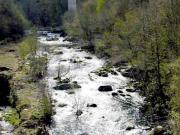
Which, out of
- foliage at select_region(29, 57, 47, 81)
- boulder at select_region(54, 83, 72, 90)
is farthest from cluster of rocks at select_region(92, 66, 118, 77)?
foliage at select_region(29, 57, 47, 81)

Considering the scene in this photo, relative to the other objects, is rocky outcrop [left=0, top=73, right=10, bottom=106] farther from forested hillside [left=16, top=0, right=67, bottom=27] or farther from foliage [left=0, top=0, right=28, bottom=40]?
forested hillside [left=16, top=0, right=67, bottom=27]

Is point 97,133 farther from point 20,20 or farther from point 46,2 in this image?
point 46,2

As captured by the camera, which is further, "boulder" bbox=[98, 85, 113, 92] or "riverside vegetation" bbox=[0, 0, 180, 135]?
"boulder" bbox=[98, 85, 113, 92]

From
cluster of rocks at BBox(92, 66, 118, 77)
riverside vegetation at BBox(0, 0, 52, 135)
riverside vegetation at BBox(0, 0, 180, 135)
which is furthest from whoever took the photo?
cluster of rocks at BBox(92, 66, 118, 77)

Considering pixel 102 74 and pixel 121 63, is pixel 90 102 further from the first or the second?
pixel 121 63

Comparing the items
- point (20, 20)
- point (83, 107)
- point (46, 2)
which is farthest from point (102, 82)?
point (46, 2)

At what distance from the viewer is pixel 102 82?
216 ft

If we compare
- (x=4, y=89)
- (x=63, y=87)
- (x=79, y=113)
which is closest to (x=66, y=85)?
(x=63, y=87)

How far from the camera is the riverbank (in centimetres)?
4584

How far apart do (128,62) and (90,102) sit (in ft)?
72.1

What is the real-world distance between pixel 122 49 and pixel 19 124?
28824mm

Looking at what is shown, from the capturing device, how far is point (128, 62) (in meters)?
74.9

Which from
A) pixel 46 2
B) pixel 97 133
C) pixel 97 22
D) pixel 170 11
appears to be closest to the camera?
pixel 97 133

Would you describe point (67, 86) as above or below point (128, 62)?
below
